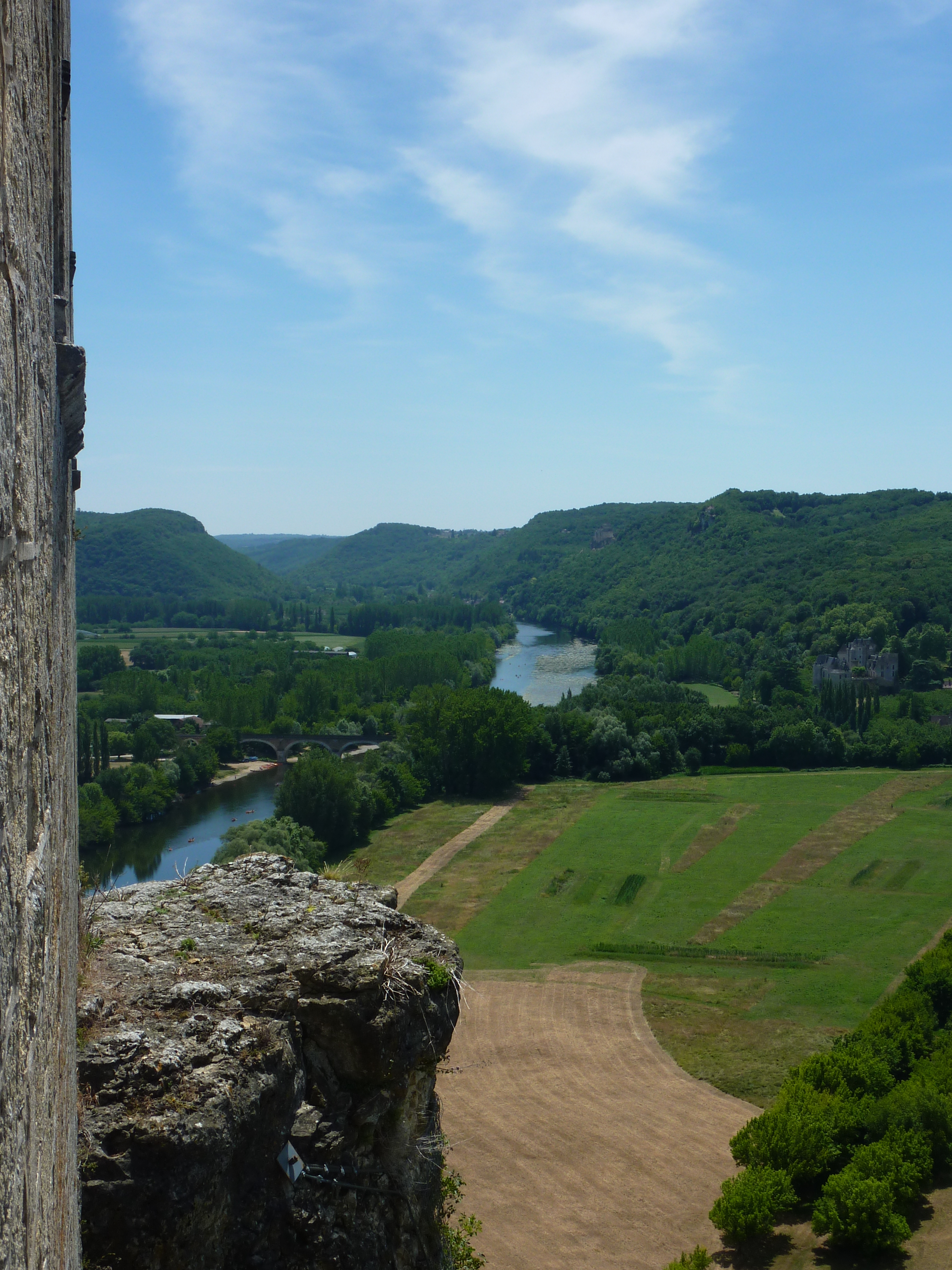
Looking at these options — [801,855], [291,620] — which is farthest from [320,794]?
[291,620]

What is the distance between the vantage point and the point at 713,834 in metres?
56.3

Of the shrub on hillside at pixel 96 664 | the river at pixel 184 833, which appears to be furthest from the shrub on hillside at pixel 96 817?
the shrub on hillside at pixel 96 664

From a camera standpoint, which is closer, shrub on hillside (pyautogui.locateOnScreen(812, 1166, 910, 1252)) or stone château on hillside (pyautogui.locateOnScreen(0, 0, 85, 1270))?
stone château on hillside (pyautogui.locateOnScreen(0, 0, 85, 1270))

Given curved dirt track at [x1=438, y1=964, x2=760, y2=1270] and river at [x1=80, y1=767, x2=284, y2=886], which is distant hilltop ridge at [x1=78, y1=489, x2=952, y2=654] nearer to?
river at [x1=80, y1=767, x2=284, y2=886]

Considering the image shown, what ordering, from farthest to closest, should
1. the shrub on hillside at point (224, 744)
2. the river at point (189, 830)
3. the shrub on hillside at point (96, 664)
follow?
the shrub on hillside at point (96, 664) < the shrub on hillside at point (224, 744) < the river at point (189, 830)

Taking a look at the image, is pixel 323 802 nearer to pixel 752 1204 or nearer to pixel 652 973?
pixel 652 973

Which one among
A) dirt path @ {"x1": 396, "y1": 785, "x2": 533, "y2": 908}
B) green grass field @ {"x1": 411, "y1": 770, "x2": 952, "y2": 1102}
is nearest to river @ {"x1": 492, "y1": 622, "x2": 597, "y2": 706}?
dirt path @ {"x1": 396, "y1": 785, "x2": 533, "y2": 908}

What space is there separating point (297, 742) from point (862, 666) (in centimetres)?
5742

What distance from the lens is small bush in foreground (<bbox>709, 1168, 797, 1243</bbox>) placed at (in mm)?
20672

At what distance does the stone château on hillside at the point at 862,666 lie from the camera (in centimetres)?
10131

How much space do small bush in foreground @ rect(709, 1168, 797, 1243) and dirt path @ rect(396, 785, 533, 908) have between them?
2330 centimetres

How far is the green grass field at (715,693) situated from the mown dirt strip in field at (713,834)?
2971 cm

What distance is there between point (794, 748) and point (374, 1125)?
70418 millimetres

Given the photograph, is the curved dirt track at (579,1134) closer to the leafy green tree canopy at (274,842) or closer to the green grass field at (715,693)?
the leafy green tree canopy at (274,842)
